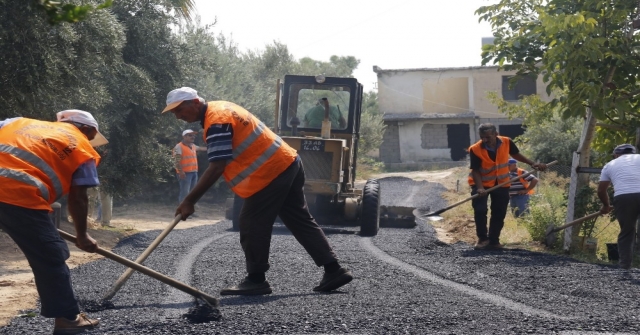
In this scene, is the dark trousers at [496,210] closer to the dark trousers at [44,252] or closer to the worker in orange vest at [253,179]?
the worker in orange vest at [253,179]

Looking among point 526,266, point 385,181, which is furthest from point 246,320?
point 385,181

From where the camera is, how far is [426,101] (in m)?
42.3

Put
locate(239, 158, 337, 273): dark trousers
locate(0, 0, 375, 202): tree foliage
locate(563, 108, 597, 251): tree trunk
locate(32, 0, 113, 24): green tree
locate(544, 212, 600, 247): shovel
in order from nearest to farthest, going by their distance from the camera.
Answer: locate(32, 0, 113, 24): green tree < locate(239, 158, 337, 273): dark trousers < locate(0, 0, 375, 202): tree foliage < locate(544, 212, 600, 247): shovel < locate(563, 108, 597, 251): tree trunk

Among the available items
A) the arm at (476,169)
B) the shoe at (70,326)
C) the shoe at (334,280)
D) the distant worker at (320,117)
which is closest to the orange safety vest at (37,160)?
the shoe at (70,326)

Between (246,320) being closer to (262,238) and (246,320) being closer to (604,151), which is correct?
(262,238)

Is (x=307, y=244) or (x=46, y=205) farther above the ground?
(x=46, y=205)

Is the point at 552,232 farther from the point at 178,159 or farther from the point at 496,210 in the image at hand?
the point at 178,159

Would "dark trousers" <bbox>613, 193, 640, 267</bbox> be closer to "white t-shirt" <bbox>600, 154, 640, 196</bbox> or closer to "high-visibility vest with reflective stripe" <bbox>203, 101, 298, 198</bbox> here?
"white t-shirt" <bbox>600, 154, 640, 196</bbox>

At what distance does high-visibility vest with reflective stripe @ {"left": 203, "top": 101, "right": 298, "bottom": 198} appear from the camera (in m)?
6.27

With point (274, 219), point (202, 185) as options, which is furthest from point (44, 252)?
point (274, 219)

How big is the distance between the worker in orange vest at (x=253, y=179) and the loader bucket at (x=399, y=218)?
744 centimetres

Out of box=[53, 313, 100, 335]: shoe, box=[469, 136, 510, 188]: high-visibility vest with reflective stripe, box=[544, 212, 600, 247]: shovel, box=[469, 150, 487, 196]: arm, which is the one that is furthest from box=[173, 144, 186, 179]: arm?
box=[53, 313, 100, 335]: shoe

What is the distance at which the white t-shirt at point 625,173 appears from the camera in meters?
9.03

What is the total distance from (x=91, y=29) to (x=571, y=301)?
6.53 m
